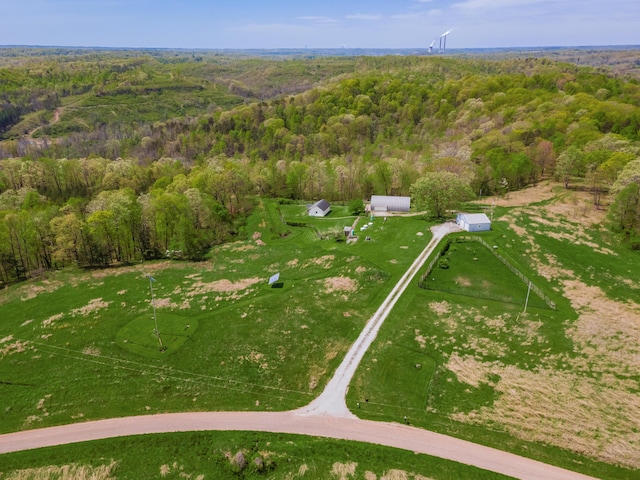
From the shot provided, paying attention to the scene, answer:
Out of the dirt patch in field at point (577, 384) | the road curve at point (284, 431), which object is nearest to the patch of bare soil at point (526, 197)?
the dirt patch in field at point (577, 384)

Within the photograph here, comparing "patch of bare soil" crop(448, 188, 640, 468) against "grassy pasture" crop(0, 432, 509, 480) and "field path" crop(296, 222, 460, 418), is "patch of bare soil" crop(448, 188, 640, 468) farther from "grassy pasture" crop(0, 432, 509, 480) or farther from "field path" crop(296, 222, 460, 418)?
"field path" crop(296, 222, 460, 418)

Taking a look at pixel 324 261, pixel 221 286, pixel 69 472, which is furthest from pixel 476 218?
pixel 69 472

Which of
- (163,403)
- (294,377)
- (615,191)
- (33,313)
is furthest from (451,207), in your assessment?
(33,313)

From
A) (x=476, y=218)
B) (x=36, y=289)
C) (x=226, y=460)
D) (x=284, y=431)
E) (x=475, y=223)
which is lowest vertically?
(x=226, y=460)

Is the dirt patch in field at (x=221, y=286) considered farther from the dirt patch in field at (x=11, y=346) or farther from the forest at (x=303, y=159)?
the dirt patch in field at (x=11, y=346)

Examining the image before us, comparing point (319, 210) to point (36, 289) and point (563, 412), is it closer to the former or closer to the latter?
point (36, 289)
